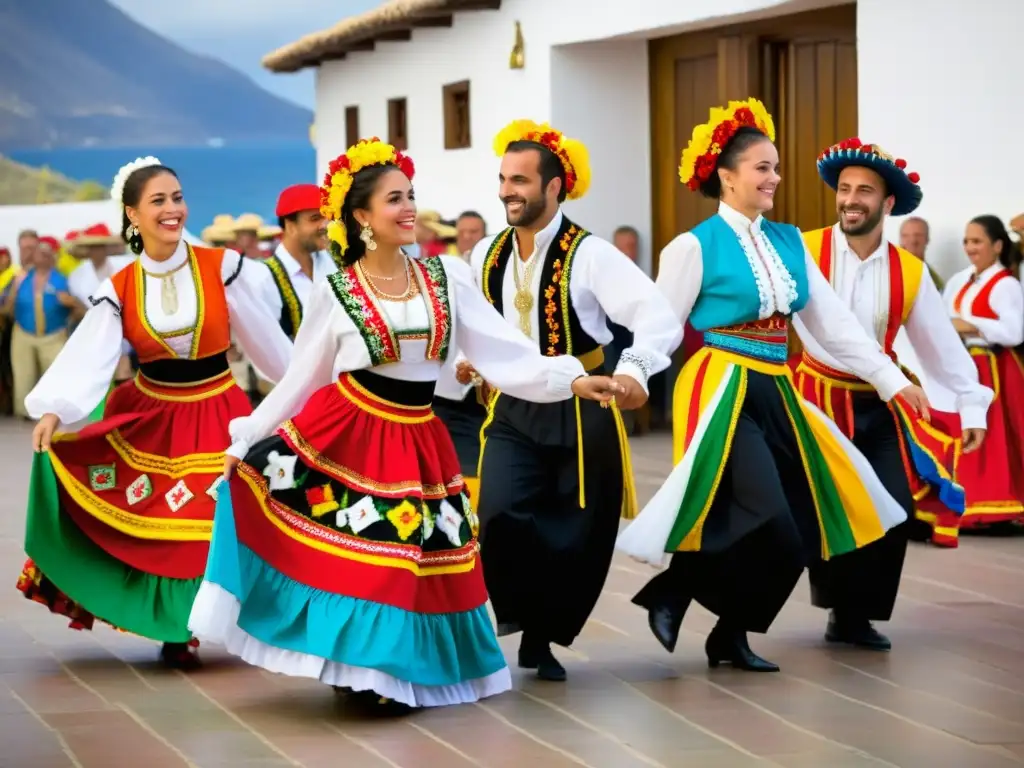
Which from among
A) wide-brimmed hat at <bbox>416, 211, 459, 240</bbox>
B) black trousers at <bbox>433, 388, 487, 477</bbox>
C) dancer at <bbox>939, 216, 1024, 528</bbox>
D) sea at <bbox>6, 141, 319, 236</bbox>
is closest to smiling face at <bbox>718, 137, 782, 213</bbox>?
black trousers at <bbox>433, 388, 487, 477</bbox>

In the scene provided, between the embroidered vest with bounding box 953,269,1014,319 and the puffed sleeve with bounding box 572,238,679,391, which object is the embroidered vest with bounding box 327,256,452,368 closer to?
the puffed sleeve with bounding box 572,238,679,391

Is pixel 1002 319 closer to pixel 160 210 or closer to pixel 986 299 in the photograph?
pixel 986 299

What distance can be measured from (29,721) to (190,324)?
1.62m

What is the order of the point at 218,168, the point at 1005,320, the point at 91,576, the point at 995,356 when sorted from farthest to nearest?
the point at 218,168 < the point at 995,356 < the point at 1005,320 < the point at 91,576

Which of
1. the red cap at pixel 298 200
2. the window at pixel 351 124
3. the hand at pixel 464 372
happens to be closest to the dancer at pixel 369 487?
the hand at pixel 464 372

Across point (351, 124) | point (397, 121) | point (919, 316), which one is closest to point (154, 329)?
point (919, 316)

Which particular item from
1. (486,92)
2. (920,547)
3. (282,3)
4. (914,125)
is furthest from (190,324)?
(282,3)

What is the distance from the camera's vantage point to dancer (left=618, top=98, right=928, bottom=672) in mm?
6570

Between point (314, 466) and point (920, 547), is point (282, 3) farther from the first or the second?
point (314, 466)

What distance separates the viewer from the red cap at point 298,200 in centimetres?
902

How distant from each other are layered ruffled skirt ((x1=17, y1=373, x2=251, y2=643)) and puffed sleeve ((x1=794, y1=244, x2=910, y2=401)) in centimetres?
201

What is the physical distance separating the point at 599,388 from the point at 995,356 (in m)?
5.21

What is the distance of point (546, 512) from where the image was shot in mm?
6621

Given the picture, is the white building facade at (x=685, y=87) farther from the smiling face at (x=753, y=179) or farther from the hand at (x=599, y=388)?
the hand at (x=599, y=388)
